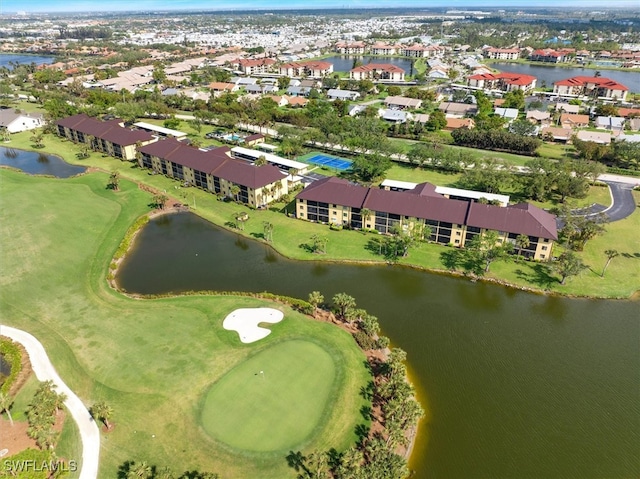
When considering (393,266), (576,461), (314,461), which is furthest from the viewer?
(393,266)

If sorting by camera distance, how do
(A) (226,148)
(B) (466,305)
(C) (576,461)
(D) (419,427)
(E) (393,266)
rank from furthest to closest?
(A) (226,148)
(E) (393,266)
(B) (466,305)
(D) (419,427)
(C) (576,461)

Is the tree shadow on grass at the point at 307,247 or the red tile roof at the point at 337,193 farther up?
the red tile roof at the point at 337,193

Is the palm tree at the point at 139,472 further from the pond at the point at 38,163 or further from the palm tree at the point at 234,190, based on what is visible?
the pond at the point at 38,163

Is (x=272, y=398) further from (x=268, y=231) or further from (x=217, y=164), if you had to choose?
(x=217, y=164)

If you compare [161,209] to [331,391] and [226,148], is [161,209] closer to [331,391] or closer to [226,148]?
[226,148]

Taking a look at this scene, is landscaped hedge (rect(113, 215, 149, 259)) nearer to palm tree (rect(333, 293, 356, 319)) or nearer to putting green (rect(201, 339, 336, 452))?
putting green (rect(201, 339, 336, 452))

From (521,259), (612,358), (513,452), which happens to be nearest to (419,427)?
(513,452)

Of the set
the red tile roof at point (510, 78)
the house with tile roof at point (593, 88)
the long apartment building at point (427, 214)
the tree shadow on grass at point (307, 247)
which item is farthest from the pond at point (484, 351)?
the red tile roof at point (510, 78)
